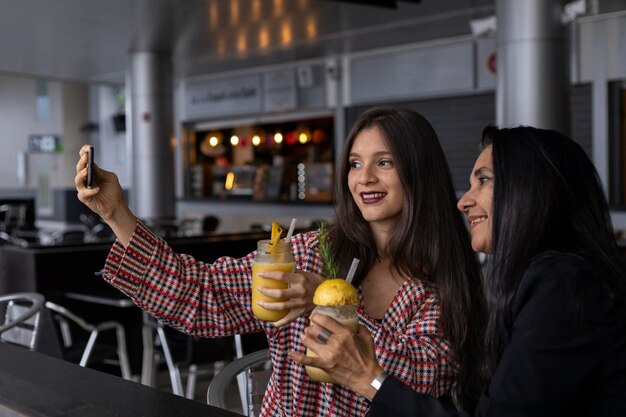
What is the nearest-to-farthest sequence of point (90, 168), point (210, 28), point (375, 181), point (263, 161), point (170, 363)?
1. point (90, 168)
2. point (375, 181)
3. point (170, 363)
4. point (210, 28)
5. point (263, 161)

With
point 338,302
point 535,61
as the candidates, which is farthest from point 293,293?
point 535,61

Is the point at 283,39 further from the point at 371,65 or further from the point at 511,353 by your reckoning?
the point at 511,353

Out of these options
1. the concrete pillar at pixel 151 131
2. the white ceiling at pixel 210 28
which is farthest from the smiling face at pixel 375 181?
the concrete pillar at pixel 151 131

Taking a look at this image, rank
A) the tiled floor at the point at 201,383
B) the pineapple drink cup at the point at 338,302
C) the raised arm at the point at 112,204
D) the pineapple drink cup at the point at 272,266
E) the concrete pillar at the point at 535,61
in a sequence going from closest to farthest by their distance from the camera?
the pineapple drink cup at the point at 338,302, the pineapple drink cup at the point at 272,266, the raised arm at the point at 112,204, the tiled floor at the point at 201,383, the concrete pillar at the point at 535,61

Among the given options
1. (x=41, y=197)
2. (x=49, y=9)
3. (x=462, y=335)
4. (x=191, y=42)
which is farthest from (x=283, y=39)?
(x=41, y=197)

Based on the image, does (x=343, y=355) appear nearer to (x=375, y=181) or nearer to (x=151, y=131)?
(x=375, y=181)

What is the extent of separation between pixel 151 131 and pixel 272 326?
30.7 feet

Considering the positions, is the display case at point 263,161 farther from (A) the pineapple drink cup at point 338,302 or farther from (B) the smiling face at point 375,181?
(A) the pineapple drink cup at point 338,302

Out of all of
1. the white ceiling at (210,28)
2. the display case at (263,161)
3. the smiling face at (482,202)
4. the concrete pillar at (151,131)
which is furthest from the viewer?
the display case at (263,161)

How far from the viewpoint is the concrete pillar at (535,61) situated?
601cm

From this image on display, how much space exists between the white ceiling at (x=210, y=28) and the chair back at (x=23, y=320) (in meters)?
5.56

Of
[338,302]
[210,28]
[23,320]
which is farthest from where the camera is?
[210,28]

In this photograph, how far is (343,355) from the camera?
4.52ft

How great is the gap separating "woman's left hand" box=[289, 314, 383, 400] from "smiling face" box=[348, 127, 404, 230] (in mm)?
582
